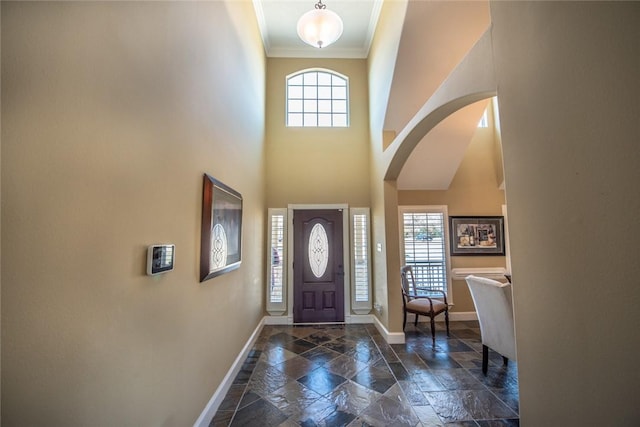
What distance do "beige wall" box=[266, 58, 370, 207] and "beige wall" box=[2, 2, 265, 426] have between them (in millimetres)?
2955

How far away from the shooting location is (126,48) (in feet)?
3.95

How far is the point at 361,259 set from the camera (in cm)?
488

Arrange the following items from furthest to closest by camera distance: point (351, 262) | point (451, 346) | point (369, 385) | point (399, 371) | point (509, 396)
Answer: point (351, 262) → point (451, 346) → point (399, 371) → point (369, 385) → point (509, 396)

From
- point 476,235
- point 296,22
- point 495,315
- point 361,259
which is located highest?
point 296,22

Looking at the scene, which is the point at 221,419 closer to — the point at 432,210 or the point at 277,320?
the point at 277,320

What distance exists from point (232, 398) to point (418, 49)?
437cm

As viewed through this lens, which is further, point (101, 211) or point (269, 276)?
point (269, 276)

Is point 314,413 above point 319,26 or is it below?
below

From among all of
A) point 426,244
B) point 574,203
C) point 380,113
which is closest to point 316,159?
point 380,113

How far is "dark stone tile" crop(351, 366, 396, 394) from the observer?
2691 millimetres

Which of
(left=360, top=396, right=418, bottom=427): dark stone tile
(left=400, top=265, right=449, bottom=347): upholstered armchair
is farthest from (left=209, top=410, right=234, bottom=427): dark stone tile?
(left=400, top=265, right=449, bottom=347): upholstered armchair

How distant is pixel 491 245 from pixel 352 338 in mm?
3078

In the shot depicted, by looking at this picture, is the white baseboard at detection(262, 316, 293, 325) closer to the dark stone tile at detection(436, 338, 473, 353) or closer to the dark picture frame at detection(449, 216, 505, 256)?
the dark stone tile at detection(436, 338, 473, 353)

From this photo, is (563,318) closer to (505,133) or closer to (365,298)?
(505,133)
